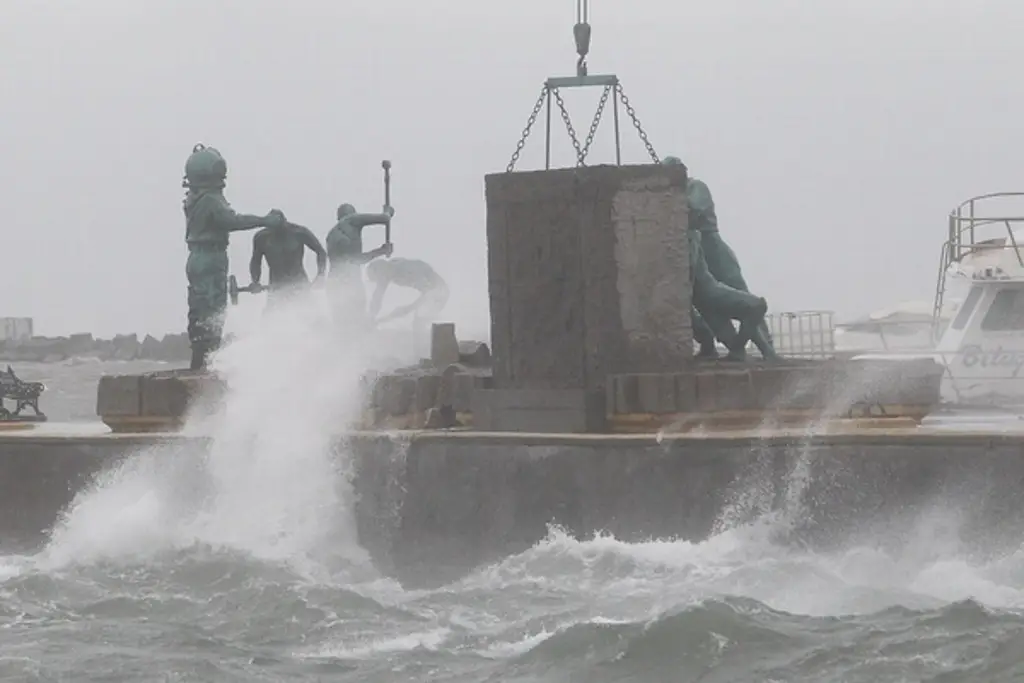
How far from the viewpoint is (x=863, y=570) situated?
A: 12.0 m

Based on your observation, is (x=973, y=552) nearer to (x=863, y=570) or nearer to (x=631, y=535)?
(x=863, y=570)

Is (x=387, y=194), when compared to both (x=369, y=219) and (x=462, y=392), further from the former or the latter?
(x=462, y=392)

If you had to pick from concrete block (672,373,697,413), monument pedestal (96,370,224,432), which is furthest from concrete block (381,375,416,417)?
concrete block (672,373,697,413)

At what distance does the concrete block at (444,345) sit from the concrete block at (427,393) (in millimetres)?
877

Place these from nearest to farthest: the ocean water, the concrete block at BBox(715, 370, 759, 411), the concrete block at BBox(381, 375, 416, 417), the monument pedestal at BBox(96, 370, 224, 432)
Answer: the ocean water
the concrete block at BBox(715, 370, 759, 411)
the concrete block at BBox(381, 375, 416, 417)
the monument pedestal at BBox(96, 370, 224, 432)

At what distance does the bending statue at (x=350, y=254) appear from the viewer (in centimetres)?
1805

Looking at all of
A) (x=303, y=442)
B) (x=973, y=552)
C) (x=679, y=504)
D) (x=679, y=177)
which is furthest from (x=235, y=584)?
(x=973, y=552)

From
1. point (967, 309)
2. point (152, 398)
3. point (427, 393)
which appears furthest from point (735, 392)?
point (967, 309)

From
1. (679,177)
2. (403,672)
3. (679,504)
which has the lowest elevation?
(403,672)

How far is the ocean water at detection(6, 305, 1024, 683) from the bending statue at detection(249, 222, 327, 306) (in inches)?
54.7

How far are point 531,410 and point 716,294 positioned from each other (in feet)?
5.94

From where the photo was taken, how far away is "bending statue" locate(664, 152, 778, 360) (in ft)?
47.6

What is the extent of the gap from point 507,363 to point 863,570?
10.4 ft

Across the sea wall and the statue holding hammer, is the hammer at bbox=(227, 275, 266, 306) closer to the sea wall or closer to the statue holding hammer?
the statue holding hammer
